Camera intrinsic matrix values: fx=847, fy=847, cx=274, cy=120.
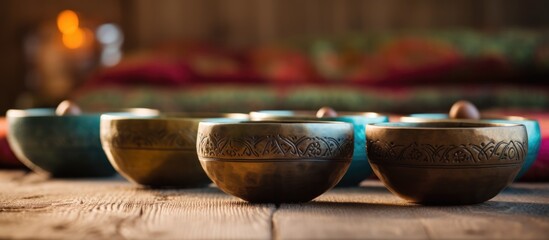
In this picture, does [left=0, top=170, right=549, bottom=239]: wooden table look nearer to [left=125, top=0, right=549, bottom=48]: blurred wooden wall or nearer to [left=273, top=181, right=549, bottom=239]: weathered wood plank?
[left=273, top=181, right=549, bottom=239]: weathered wood plank

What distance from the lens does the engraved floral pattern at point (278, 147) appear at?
941 millimetres

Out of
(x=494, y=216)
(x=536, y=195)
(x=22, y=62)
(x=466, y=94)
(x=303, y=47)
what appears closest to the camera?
(x=494, y=216)

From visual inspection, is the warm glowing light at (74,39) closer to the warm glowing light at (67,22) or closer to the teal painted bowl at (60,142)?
the warm glowing light at (67,22)

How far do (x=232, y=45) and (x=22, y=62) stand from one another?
1020 millimetres

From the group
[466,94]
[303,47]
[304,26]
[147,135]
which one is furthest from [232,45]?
[147,135]

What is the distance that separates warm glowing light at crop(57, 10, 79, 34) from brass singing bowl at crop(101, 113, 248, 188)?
275cm

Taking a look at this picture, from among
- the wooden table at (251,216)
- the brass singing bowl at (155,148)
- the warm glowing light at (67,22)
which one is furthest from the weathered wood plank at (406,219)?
the warm glowing light at (67,22)

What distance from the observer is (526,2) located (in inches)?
134

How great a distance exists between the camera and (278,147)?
0.94 meters

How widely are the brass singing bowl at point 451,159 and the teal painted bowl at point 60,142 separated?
22.4 inches

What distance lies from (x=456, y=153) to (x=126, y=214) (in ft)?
1.21

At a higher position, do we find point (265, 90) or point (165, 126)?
point (165, 126)

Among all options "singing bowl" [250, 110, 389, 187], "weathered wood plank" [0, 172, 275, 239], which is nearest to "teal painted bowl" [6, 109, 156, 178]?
"weathered wood plank" [0, 172, 275, 239]

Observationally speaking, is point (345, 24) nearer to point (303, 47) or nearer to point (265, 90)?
point (303, 47)
